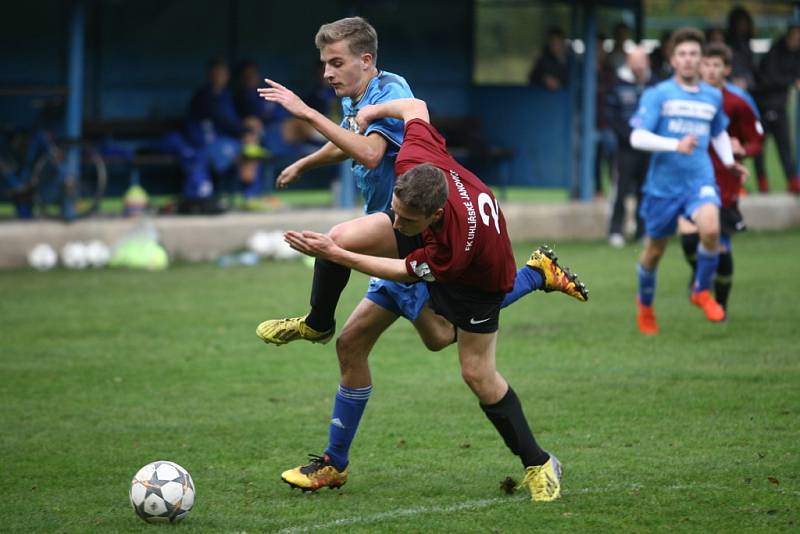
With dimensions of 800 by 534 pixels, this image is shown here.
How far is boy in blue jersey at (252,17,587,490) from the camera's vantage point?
5.77m

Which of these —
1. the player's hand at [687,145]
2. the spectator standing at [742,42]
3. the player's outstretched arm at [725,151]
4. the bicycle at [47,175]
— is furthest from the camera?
the spectator standing at [742,42]

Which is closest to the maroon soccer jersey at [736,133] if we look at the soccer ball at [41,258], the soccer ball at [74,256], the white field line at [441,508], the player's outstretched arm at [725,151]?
the player's outstretched arm at [725,151]

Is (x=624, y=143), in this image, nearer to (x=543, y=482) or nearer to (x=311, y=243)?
(x=543, y=482)

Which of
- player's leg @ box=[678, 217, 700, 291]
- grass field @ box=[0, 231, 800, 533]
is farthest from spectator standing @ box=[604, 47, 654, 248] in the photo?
player's leg @ box=[678, 217, 700, 291]

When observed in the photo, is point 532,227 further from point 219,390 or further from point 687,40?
point 219,390

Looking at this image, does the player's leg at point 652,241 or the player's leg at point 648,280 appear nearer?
the player's leg at point 652,241

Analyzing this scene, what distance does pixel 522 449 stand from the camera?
5.71m

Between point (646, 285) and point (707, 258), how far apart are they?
1.56 feet

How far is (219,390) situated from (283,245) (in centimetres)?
661

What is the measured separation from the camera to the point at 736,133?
426 inches

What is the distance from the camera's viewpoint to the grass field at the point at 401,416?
18.5 ft

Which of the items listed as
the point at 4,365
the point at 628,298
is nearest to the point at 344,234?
the point at 4,365

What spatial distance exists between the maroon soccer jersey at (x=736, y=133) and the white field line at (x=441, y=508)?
4.88m

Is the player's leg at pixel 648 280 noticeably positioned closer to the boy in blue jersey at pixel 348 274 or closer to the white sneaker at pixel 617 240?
the boy in blue jersey at pixel 348 274
